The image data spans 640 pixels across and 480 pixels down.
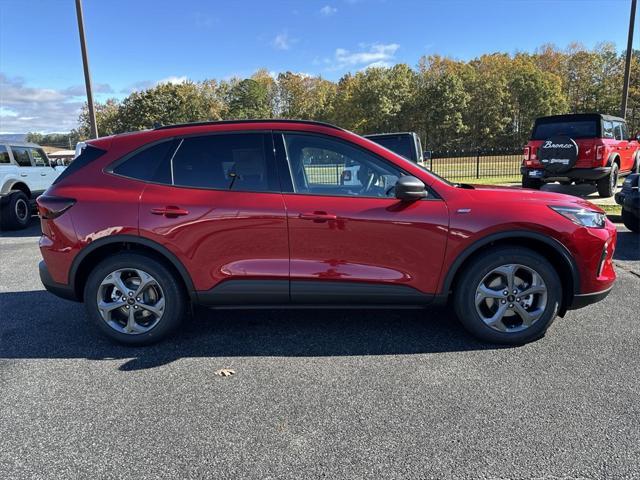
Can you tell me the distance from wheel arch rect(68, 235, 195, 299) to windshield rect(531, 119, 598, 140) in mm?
11031

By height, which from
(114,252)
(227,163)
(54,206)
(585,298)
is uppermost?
(227,163)

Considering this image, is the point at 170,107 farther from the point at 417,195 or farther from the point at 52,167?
the point at 417,195

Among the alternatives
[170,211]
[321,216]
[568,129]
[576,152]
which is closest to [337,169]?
[321,216]

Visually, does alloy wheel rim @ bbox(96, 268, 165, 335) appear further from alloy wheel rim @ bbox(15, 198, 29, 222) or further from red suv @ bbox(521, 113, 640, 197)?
red suv @ bbox(521, 113, 640, 197)

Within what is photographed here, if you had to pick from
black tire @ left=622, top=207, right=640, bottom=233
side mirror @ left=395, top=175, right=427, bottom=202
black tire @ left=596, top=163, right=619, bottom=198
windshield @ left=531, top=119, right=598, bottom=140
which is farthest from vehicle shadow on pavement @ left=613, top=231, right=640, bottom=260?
side mirror @ left=395, top=175, right=427, bottom=202

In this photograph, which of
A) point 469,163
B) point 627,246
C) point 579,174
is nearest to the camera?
point 627,246

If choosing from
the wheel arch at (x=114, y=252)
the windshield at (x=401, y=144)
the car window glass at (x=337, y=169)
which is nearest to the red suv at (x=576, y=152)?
the windshield at (x=401, y=144)

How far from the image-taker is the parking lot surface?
2.29 meters

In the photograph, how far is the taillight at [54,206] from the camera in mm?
3566

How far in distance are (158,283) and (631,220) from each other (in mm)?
7719

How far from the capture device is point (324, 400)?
9.39 ft

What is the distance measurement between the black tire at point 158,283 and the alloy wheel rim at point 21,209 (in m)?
8.03

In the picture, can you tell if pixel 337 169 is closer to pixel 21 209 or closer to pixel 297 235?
pixel 297 235

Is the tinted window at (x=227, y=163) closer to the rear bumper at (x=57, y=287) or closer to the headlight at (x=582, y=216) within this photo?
the rear bumper at (x=57, y=287)
